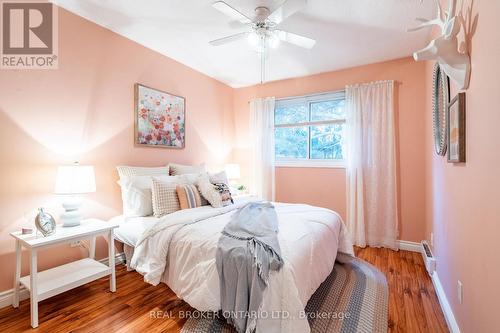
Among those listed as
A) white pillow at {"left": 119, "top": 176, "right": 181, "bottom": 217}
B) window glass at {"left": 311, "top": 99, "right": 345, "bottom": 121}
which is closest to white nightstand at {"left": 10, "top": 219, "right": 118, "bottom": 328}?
white pillow at {"left": 119, "top": 176, "right": 181, "bottom": 217}

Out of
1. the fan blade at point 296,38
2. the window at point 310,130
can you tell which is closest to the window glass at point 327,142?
the window at point 310,130

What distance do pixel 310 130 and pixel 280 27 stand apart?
180cm

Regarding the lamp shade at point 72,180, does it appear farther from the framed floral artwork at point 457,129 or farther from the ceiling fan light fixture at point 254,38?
the framed floral artwork at point 457,129

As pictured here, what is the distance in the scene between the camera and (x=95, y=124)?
2.53 meters

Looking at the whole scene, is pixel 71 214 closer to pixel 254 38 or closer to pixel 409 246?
pixel 254 38

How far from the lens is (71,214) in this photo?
213 cm

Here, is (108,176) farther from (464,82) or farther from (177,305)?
(464,82)

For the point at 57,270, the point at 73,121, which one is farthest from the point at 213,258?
the point at 73,121

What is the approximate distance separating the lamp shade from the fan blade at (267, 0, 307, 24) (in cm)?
212

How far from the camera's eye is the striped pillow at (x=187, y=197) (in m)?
2.49

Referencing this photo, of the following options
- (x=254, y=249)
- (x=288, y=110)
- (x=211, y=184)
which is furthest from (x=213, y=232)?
(x=288, y=110)

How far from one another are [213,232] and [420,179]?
2.84m

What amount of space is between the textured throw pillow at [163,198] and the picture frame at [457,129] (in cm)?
232

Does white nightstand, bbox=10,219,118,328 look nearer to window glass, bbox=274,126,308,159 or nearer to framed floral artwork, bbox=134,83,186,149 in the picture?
framed floral artwork, bbox=134,83,186,149
